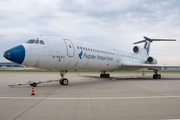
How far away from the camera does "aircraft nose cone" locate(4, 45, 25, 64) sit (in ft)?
32.4

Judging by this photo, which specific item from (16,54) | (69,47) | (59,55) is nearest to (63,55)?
(59,55)

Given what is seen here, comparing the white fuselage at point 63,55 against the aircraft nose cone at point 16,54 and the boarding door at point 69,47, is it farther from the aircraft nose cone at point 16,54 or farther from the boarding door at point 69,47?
the aircraft nose cone at point 16,54

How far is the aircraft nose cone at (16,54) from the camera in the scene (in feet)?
32.4

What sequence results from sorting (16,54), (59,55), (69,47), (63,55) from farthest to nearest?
(69,47) → (63,55) → (59,55) → (16,54)

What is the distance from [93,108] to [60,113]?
127cm

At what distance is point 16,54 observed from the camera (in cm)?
996

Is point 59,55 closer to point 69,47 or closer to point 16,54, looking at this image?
point 69,47

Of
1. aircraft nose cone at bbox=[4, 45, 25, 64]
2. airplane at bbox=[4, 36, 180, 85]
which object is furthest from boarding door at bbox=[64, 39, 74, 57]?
aircraft nose cone at bbox=[4, 45, 25, 64]

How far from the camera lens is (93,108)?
579cm

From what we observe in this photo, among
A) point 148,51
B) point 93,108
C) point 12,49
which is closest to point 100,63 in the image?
point 12,49

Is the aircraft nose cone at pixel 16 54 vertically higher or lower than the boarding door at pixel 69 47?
lower

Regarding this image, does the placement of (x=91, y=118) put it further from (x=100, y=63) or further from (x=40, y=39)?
(x=100, y=63)

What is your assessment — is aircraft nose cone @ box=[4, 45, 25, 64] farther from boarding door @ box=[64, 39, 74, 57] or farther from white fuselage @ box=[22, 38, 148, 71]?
boarding door @ box=[64, 39, 74, 57]

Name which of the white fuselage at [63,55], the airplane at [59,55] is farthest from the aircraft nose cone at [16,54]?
the white fuselage at [63,55]
